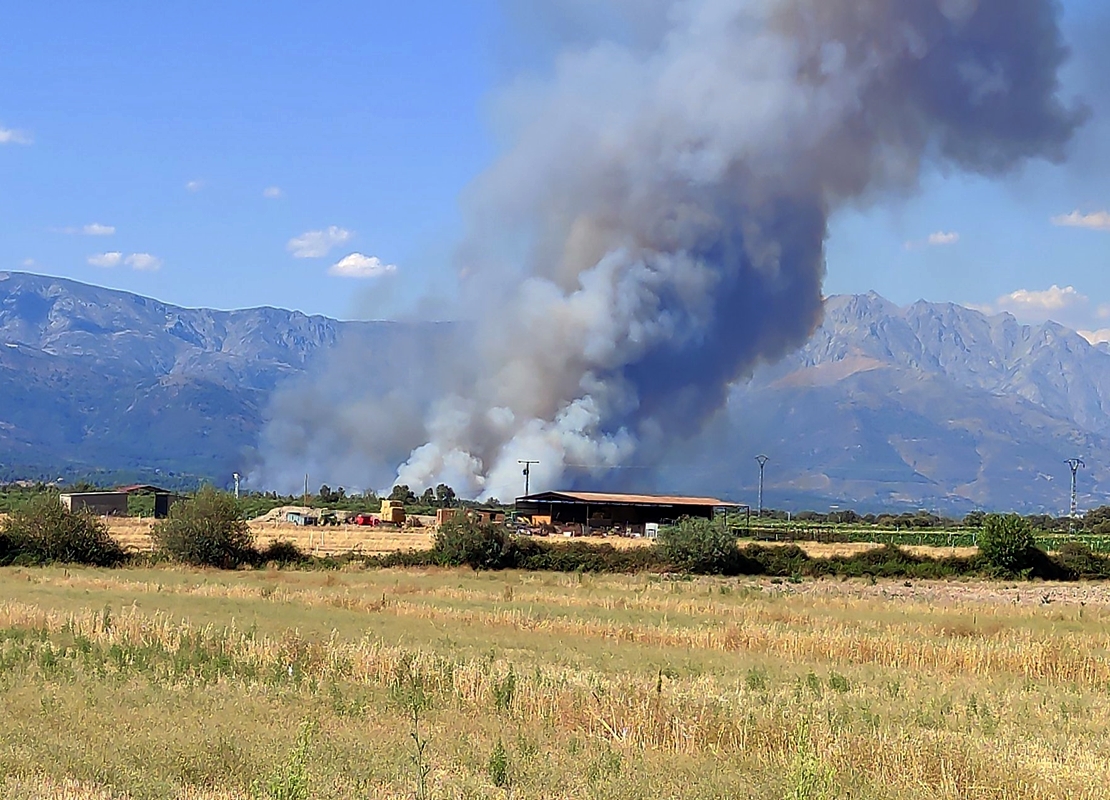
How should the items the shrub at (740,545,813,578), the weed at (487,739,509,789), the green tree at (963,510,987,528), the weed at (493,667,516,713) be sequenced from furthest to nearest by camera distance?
the green tree at (963,510,987,528) → the shrub at (740,545,813,578) → the weed at (493,667,516,713) → the weed at (487,739,509,789)

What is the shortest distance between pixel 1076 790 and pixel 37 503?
6177 cm

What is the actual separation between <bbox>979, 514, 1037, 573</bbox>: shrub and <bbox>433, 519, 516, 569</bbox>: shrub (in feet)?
80.5

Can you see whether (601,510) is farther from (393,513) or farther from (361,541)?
(361,541)

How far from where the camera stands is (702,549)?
220 ft

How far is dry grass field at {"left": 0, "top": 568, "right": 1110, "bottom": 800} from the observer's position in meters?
13.6

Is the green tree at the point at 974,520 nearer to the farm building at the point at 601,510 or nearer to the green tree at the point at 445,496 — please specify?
the farm building at the point at 601,510

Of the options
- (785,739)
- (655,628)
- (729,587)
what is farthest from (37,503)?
(785,739)

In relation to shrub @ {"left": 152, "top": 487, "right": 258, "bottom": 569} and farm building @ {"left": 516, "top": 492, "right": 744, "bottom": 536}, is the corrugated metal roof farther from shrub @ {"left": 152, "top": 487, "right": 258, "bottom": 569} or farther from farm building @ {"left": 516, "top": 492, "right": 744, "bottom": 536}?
shrub @ {"left": 152, "top": 487, "right": 258, "bottom": 569}

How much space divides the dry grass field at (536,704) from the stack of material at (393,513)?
4905 centimetres

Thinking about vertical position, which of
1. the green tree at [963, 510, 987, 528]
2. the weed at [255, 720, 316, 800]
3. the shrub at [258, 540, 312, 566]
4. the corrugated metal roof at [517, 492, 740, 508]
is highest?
the corrugated metal roof at [517, 492, 740, 508]

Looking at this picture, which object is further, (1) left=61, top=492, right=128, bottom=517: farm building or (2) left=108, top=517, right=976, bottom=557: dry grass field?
(1) left=61, top=492, right=128, bottom=517: farm building

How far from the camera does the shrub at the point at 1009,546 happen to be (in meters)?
67.9

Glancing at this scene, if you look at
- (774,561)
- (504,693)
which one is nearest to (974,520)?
(774,561)

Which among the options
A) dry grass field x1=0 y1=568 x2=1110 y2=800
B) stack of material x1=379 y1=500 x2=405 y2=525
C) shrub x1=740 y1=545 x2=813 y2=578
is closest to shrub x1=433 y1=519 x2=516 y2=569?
shrub x1=740 y1=545 x2=813 y2=578
